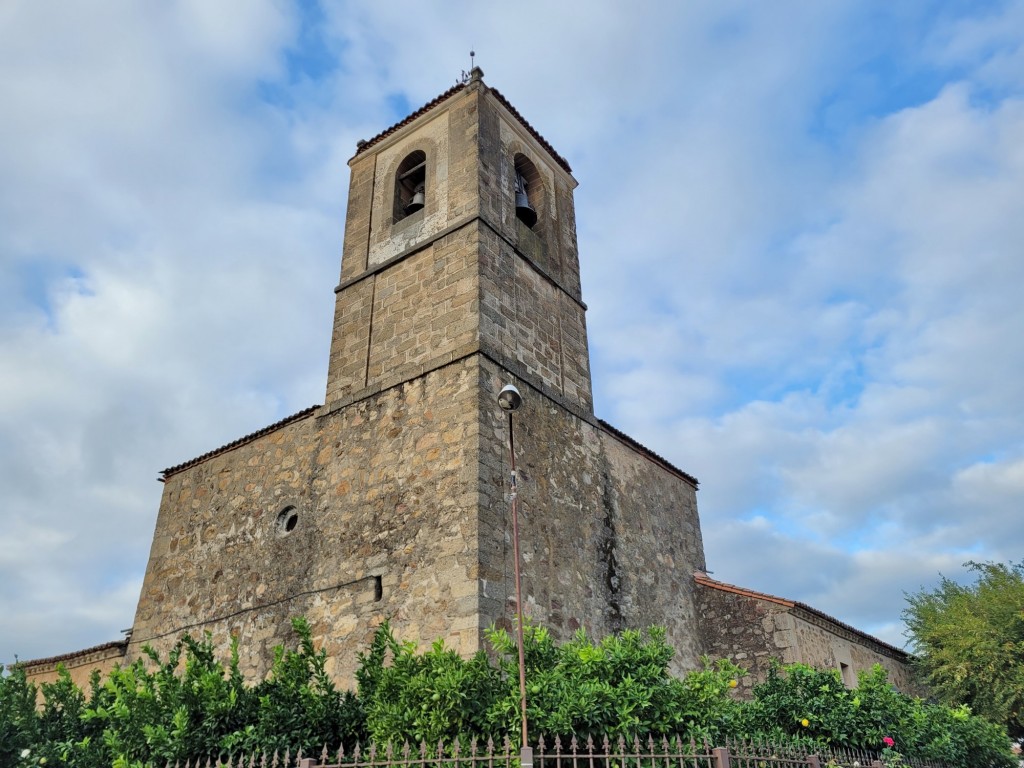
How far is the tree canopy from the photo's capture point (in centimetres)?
1517

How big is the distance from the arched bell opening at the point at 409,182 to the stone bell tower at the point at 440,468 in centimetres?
4

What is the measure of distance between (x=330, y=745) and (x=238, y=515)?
20.9 feet

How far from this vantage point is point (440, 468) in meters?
10.3

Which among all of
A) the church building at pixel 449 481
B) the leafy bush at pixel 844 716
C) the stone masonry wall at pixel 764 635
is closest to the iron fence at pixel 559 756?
the leafy bush at pixel 844 716

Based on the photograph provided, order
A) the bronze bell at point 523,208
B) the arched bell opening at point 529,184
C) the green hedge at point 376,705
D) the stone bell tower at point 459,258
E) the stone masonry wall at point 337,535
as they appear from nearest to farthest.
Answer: the green hedge at point 376,705, the stone masonry wall at point 337,535, the stone bell tower at point 459,258, the bronze bell at point 523,208, the arched bell opening at point 529,184

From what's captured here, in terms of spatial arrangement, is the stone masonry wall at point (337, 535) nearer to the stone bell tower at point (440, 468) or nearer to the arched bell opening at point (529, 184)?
the stone bell tower at point (440, 468)

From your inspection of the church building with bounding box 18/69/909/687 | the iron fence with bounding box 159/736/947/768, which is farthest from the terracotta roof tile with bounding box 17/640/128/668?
the iron fence with bounding box 159/736/947/768

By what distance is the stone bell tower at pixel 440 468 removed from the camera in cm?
1003

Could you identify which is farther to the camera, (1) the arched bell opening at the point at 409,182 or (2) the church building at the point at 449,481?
(1) the arched bell opening at the point at 409,182

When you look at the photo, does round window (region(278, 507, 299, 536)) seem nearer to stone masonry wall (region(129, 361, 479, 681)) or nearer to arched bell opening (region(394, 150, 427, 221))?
stone masonry wall (region(129, 361, 479, 681))

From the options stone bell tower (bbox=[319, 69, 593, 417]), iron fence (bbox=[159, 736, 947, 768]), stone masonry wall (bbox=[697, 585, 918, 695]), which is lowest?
iron fence (bbox=[159, 736, 947, 768])

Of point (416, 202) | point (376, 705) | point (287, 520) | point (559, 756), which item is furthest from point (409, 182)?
point (559, 756)

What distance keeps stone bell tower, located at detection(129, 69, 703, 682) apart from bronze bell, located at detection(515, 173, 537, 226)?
6cm

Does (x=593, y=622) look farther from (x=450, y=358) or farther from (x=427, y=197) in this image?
(x=427, y=197)
